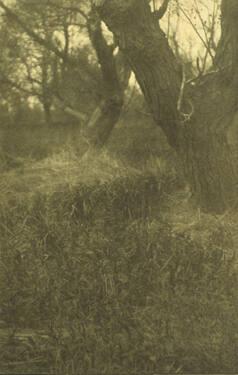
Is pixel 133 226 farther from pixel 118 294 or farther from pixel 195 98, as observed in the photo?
pixel 195 98

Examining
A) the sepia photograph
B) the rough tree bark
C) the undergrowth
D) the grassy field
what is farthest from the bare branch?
the undergrowth

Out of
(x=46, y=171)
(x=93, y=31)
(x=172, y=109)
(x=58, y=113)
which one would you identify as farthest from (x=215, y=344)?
(x=58, y=113)

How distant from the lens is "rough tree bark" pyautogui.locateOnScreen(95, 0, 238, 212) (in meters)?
7.84

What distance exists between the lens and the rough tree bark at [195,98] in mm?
7844

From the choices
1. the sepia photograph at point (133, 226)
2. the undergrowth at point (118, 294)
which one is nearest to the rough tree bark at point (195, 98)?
the sepia photograph at point (133, 226)

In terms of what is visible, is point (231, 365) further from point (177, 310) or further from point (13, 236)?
point (13, 236)

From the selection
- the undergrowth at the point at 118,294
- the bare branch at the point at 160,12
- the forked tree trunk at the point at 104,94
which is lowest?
the undergrowth at the point at 118,294

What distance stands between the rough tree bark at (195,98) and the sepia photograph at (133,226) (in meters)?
0.02

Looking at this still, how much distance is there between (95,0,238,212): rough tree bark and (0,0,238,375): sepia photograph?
0.02 m

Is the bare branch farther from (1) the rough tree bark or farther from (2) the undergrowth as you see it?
(2) the undergrowth

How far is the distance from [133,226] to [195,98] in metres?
2.18

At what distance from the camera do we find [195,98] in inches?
330

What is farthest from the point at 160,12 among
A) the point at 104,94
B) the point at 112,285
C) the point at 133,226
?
the point at 112,285

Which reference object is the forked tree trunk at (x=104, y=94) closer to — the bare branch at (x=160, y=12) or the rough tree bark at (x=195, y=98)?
the bare branch at (x=160, y=12)
